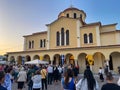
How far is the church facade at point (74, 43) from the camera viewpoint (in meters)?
24.7

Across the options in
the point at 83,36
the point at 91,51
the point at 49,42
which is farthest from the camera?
the point at 49,42

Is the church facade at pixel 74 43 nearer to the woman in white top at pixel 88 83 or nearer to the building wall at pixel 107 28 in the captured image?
the building wall at pixel 107 28

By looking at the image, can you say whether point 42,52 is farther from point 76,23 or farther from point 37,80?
point 37,80

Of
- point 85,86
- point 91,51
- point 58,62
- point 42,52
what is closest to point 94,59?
point 91,51

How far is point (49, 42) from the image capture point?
3141 cm

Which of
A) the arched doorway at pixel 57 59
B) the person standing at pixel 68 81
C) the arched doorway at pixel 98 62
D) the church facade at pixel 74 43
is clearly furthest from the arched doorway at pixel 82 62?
the person standing at pixel 68 81

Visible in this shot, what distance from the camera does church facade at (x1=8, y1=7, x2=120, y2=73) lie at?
24.7 m

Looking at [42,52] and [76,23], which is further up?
[76,23]

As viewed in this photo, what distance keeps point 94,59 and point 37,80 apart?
20.3 meters

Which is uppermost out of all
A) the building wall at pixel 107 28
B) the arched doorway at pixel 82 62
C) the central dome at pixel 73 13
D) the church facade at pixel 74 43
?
the central dome at pixel 73 13

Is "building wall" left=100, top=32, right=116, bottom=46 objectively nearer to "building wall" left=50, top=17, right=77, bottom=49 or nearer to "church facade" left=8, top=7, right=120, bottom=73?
"church facade" left=8, top=7, right=120, bottom=73

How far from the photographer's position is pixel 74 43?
2834 centimetres

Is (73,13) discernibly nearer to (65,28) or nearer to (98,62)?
(65,28)

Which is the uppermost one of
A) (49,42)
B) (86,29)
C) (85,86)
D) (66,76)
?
(86,29)
